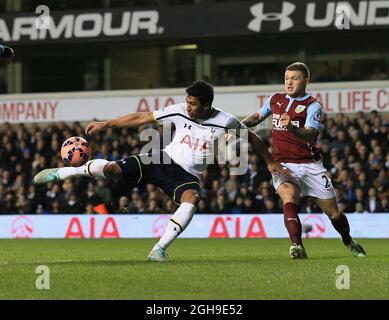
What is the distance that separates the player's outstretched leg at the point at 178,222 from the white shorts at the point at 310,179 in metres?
1.29

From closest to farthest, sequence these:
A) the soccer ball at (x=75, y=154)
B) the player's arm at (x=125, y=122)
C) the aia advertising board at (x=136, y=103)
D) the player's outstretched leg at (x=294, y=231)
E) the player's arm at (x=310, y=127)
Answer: the player's arm at (x=125, y=122) → the player's arm at (x=310, y=127) → the player's outstretched leg at (x=294, y=231) → the soccer ball at (x=75, y=154) → the aia advertising board at (x=136, y=103)

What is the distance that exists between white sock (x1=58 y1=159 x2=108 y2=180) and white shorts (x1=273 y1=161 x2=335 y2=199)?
217 cm

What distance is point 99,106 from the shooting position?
A: 2728 cm

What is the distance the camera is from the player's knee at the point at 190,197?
36.9 ft

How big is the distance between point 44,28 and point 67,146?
1586cm

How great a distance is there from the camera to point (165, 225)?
70.5 ft

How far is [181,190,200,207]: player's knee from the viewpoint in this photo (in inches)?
442

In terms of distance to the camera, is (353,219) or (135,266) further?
(353,219)

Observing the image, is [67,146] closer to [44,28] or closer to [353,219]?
[353,219]

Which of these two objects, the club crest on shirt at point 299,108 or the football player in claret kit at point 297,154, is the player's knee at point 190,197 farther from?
the club crest on shirt at point 299,108

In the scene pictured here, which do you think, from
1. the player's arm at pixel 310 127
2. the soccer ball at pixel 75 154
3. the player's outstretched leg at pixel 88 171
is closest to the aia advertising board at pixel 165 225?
→ the player's arm at pixel 310 127
